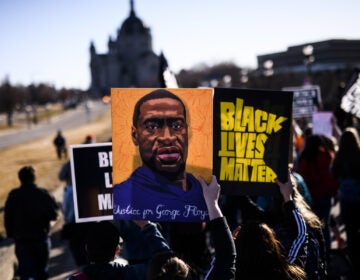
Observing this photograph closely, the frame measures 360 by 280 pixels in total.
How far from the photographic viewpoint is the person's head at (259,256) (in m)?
2.32

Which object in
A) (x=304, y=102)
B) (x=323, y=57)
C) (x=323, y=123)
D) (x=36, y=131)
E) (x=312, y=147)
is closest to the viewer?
(x=312, y=147)

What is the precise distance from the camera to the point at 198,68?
15750 centimetres

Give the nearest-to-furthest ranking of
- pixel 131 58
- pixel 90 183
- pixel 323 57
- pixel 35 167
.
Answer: pixel 90 183
pixel 35 167
pixel 323 57
pixel 131 58

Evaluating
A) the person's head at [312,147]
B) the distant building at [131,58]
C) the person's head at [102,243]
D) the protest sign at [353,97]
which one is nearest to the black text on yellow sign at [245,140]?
the person's head at [102,243]

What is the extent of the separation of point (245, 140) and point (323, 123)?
21.2ft

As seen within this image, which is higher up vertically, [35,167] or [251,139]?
[251,139]

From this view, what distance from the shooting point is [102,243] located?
8.50 ft

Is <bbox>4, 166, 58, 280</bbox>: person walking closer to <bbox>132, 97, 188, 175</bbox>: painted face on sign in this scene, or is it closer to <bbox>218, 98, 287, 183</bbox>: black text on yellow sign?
<bbox>132, 97, 188, 175</bbox>: painted face on sign

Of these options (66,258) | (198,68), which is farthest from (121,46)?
(66,258)

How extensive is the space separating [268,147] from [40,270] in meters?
3.73

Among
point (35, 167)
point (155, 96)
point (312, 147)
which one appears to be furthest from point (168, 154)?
point (35, 167)

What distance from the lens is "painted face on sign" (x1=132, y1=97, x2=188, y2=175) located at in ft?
9.64

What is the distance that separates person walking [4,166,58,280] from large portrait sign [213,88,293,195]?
295 cm

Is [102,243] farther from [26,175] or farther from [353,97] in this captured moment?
[353,97]
